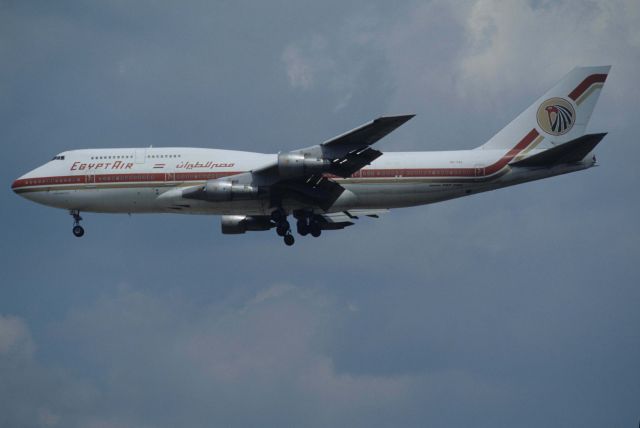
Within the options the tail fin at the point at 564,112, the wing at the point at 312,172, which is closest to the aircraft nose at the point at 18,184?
the wing at the point at 312,172

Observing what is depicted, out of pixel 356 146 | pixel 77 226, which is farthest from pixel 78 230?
pixel 356 146

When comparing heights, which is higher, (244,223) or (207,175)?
(207,175)

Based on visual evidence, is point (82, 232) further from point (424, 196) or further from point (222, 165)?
point (424, 196)

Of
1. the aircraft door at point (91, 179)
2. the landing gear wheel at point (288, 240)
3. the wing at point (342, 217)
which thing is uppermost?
the aircraft door at point (91, 179)

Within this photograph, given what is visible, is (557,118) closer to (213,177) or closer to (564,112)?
(564,112)

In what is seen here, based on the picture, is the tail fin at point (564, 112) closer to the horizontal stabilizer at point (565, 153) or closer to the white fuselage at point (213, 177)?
the white fuselage at point (213, 177)

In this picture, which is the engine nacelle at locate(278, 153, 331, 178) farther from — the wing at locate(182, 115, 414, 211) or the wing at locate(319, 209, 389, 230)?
the wing at locate(319, 209, 389, 230)

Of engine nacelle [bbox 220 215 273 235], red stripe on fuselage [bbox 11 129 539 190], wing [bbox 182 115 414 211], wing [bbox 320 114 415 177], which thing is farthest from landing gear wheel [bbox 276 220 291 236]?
wing [bbox 320 114 415 177]

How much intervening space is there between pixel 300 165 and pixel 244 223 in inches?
435

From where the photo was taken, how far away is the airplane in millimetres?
60531

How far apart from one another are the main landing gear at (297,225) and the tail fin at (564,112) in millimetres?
11193

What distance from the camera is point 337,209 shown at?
63938 millimetres

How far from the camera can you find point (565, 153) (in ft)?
199

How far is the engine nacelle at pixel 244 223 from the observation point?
68375 millimetres
